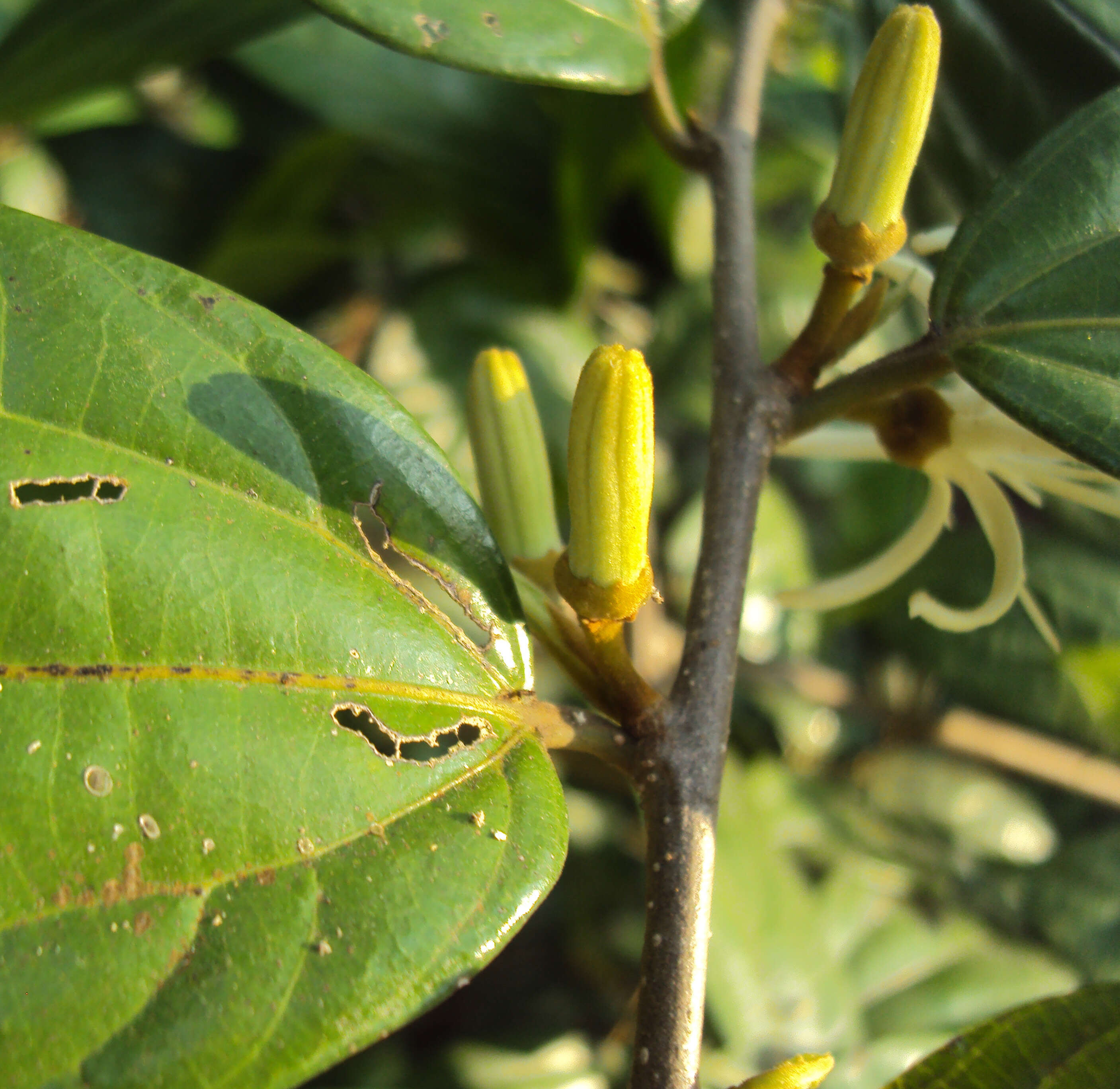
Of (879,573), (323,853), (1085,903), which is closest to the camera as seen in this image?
(323,853)

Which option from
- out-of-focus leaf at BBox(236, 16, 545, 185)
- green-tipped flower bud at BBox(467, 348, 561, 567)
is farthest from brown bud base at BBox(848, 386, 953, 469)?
out-of-focus leaf at BBox(236, 16, 545, 185)

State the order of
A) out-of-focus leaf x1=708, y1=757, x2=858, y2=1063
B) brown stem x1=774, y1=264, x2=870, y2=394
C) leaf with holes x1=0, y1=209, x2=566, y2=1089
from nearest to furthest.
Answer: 1. leaf with holes x1=0, y1=209, x2=566, y2=1089
2. brown stem x1=774, y1=264, x2=870, y2=394
3. out-of-focus leaf x1=708, y1=757, x2=858, y2=1063

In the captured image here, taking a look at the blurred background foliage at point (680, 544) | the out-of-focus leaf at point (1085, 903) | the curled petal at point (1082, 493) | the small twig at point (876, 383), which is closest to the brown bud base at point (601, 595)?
the small twig at point (876, 383)

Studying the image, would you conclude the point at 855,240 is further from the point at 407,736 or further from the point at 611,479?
the point at 407,736

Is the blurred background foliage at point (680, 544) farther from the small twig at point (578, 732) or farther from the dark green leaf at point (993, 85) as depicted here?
the small twig at point (578, 732)

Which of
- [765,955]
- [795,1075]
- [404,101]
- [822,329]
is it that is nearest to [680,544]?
[765,955]

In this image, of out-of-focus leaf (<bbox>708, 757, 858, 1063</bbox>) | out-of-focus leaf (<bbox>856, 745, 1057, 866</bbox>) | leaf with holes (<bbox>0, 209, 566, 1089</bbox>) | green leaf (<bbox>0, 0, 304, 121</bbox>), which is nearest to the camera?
leaf with holes (<bbox>0, 209, 566, 1089</bbox>)

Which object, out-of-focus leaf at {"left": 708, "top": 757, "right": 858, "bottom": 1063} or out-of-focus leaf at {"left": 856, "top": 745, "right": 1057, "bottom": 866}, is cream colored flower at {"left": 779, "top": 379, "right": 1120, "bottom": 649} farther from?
out-of-focus leaf at {"left": 856, "top": 745, "right": 1057, "bottom": 866}
